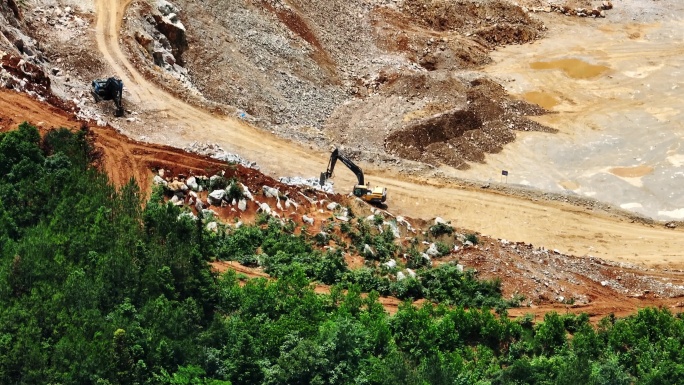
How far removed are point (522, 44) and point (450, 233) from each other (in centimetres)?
2945

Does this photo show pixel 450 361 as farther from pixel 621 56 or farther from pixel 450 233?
pixel 621 56

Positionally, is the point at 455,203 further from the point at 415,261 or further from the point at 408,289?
the point at 408,289

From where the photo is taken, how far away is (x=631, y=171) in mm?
47938

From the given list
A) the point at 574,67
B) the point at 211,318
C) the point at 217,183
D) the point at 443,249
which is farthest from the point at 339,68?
the point at 211,318

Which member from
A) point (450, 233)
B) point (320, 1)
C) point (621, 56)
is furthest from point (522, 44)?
point (450, 233)

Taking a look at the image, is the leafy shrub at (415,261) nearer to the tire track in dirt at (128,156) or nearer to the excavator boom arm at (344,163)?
the excavator boom arm at (344,163)

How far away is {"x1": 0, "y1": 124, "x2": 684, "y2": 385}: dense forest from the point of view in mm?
23812

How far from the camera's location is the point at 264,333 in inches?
1030

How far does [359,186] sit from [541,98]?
20.7m

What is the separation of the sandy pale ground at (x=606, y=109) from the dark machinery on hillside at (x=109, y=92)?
19385 millimetres

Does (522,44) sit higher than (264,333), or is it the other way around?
(522,44)

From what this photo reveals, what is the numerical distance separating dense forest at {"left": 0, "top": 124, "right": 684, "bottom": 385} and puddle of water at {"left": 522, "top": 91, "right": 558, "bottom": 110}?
23.7m

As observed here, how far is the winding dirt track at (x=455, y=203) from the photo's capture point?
41.1m

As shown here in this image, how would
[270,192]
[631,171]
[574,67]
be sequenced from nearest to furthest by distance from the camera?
[270,192]
[631,171]
[574,67]
